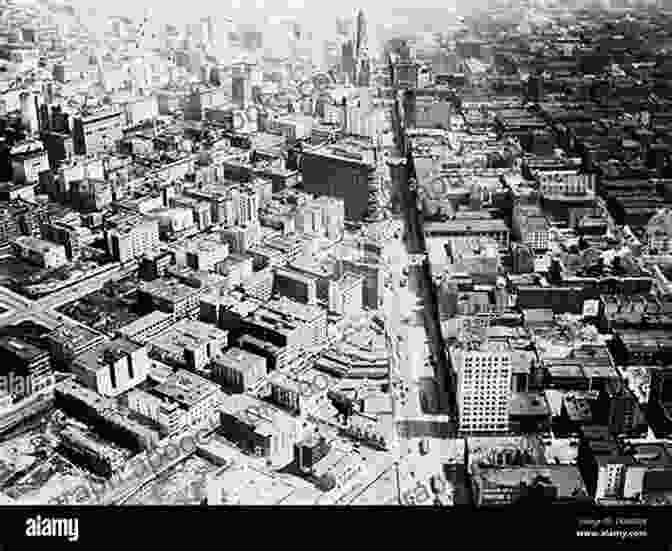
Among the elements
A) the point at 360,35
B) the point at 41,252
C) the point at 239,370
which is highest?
the point at 360,35

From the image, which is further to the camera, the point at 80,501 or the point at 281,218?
the point at 281,218

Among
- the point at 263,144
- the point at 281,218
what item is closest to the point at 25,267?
the point at 281,218

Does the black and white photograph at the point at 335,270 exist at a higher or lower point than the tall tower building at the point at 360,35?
lower

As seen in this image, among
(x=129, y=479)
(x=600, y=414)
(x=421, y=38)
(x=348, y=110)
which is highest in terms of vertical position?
(x=421, y=38)

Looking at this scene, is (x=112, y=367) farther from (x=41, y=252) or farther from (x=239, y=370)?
(x=41, y=252)

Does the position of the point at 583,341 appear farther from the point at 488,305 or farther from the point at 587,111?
the point at 587,111

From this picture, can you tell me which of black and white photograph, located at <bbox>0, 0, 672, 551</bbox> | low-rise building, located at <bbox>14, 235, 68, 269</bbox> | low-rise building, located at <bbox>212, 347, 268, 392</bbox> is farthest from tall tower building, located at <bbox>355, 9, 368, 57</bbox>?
low-rise building, located at <bbox>14, 235, 68, 269</bbox>

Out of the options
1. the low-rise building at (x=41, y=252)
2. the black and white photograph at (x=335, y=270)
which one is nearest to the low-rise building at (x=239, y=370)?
the black and white photograph at (x=335, y=270)

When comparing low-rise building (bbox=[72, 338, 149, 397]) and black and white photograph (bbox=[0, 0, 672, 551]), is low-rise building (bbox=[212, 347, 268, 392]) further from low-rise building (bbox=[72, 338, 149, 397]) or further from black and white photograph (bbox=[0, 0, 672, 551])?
low-rise building (bbox=[72, 338, 149, 397])

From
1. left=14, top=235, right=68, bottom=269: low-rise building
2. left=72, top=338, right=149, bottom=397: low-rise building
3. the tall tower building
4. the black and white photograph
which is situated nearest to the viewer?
the black and white photograph

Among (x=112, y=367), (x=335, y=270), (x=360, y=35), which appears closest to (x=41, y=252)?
(x=112, y=367)

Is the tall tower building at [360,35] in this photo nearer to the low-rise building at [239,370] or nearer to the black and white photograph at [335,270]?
the black and white photograph at [335,270]
